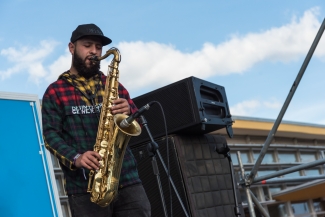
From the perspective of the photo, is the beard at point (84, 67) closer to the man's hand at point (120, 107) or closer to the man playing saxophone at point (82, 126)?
the man playing saxophone at point (82, 126)

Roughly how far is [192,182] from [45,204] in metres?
0.92

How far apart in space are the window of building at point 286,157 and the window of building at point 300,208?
836 millimetres

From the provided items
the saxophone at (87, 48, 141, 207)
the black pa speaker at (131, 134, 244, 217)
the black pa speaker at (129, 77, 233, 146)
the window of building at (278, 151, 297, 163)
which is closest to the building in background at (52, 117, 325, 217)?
the window of building at (278, 151, 297, 163)

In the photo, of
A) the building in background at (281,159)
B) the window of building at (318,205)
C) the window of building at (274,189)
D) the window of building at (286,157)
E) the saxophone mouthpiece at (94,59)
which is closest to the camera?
the saxophone mouthpiece at (94,59)

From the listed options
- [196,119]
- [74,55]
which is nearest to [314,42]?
[196,119]

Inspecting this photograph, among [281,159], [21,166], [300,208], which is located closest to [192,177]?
[21,166]

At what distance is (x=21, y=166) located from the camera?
11.3 feet

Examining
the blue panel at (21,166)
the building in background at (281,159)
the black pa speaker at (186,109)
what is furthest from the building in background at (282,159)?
the blue panel at (21,166)

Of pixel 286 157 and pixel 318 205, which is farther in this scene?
pixel 286 157

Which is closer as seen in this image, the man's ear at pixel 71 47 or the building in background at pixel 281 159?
the man's ear at pixel 71 47

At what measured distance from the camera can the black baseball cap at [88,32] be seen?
2527mm

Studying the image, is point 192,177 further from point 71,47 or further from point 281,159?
point 281,159

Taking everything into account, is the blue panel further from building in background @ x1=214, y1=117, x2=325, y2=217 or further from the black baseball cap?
building in background @ x1=214, y1=117, x2=325, y2=217

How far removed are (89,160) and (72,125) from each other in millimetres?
224
